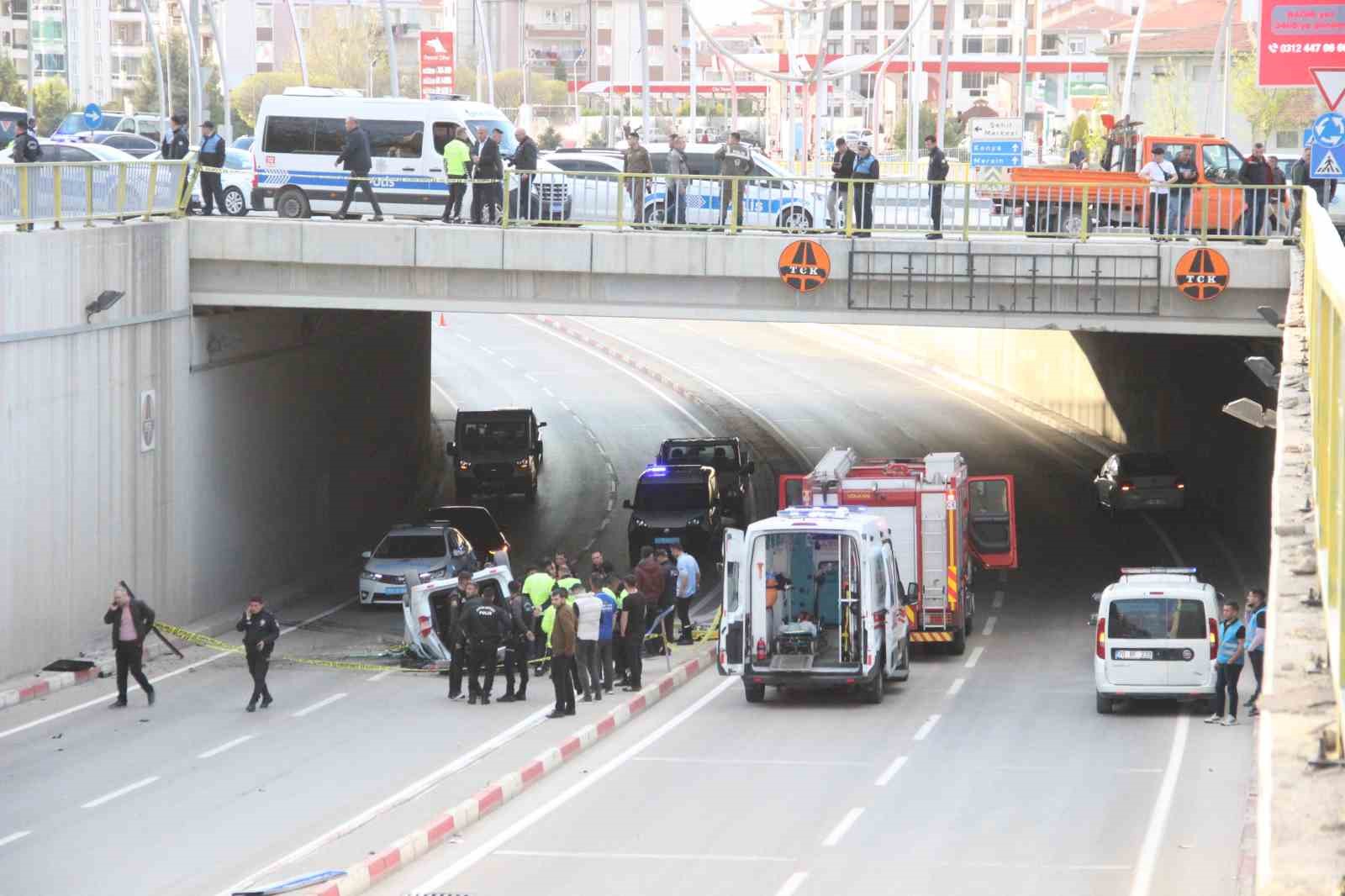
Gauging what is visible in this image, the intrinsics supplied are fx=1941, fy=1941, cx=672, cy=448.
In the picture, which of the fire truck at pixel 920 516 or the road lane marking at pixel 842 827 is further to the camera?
the fire truck at pixel 920 516

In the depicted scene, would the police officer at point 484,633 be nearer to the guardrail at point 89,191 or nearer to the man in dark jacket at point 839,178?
the guardrail at point 89,191

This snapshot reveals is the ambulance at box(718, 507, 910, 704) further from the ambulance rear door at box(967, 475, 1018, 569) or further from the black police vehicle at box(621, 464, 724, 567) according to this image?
the black police vehicle at box(621, 464, 724, 567)

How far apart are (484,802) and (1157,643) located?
8656mm

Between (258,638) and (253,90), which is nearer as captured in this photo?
(258,638)

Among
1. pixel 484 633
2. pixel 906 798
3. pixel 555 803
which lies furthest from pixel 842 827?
pixel 484 633

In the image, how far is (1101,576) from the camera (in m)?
35.5

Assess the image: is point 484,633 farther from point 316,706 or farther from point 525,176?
point 525,176

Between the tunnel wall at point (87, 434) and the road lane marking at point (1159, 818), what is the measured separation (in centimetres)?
1364

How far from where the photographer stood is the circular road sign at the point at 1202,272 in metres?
28.8

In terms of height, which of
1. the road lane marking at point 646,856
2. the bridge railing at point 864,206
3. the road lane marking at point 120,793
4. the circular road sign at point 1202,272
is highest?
the bridge railing at point 864,206

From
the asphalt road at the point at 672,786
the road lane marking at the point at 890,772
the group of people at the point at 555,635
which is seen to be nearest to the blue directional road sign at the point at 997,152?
the asphalt road at the point at 672,786

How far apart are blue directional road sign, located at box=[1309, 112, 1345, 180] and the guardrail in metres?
15.9

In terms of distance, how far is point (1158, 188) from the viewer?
2942 cm

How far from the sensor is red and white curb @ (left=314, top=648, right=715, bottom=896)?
44.4ft
